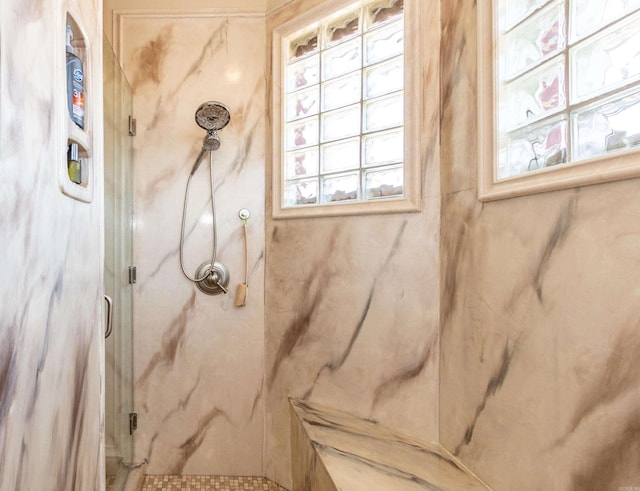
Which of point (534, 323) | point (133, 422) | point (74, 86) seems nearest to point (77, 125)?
point (74, 86)

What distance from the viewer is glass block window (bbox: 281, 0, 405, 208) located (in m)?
1.56

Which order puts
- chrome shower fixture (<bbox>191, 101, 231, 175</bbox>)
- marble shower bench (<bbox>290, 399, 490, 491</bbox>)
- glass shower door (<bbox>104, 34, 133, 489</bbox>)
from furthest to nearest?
chrome shower fixture (<bbox>191, 101, 231, 175</bbox>) < glass shower door (<bbox>104, 34, 133, 489</bbox>) < marble shower bench (<bbox>290, 399, 490, 491</bbox>)

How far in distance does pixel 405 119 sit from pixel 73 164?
1153 mm

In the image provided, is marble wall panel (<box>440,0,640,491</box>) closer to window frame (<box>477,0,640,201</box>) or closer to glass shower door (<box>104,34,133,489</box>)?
window frame (<box>477,0,640,201</box>)

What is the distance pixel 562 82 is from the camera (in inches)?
38.7

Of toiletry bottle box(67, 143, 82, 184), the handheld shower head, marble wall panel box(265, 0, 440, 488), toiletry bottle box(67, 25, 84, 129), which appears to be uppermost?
the handheld shower head

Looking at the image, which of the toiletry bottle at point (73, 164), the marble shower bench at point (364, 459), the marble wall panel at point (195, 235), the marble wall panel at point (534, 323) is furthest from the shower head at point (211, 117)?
the marble shower bench at point (364, 459)

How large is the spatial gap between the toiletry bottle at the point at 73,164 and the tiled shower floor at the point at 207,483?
1.63 meters

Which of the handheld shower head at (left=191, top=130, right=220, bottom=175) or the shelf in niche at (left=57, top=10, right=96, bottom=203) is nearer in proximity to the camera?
the shelf in niche at (left=57, top=10, right=96, bottom=203)

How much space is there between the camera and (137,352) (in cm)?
196

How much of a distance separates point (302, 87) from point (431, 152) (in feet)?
2.62

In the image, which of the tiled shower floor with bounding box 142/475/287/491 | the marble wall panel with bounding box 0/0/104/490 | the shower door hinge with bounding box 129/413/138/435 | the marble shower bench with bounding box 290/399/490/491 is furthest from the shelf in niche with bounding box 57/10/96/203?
the tiled shower floor with bounding box 142/475/287/491

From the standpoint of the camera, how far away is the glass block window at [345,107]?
1.56m

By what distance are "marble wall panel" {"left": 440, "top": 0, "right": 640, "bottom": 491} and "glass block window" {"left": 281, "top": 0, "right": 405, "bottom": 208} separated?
0.25 meters
